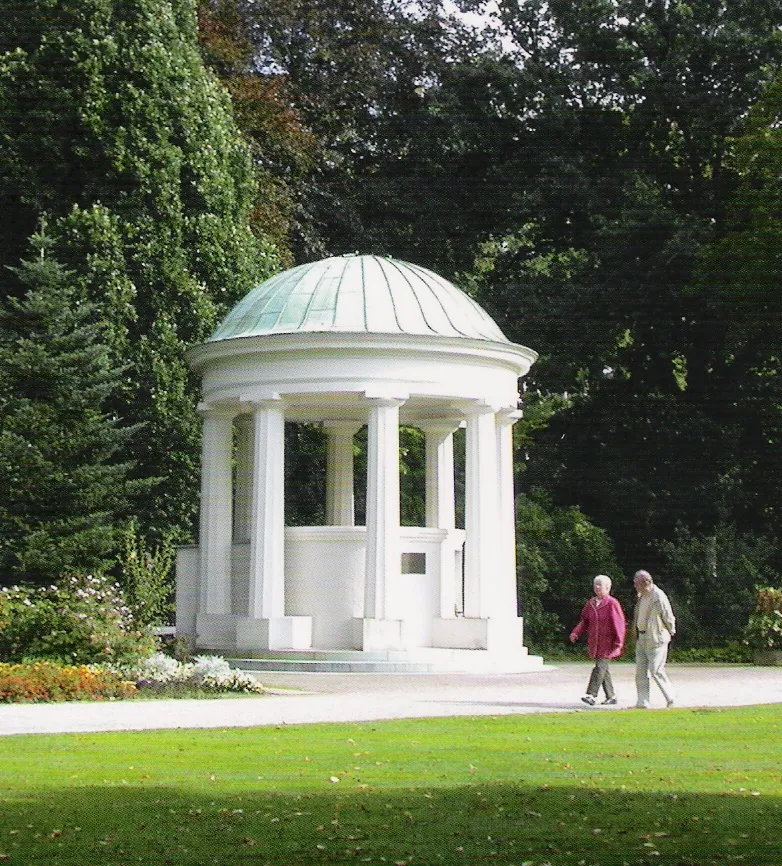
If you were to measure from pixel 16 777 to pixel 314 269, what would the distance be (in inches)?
786

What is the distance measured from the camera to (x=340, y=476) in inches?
1425

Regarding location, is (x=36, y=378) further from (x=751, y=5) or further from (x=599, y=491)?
(x=751, y=5)

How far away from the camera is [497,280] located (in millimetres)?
50375

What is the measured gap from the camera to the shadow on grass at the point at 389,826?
10438mm

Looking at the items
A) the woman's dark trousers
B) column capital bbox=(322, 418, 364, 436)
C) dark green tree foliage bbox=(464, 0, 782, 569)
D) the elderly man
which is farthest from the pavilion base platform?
dark green tree foliage bbox=(464, 0, 782, 569)

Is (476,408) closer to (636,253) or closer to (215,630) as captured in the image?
(215,630)

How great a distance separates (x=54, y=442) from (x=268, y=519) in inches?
219

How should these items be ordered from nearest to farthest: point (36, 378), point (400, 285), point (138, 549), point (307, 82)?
point (400, 285) < point (36, 378) < point (138, 549) < point (307, 82)

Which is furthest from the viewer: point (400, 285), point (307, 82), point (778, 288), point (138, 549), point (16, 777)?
point (307, 82)

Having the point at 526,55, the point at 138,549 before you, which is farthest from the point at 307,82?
the point at 138,549

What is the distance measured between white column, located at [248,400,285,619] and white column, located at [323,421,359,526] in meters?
4.70

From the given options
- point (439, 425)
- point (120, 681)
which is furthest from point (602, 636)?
point (439, 425)

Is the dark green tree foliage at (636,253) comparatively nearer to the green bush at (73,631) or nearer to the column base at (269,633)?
the column base at (269,633)

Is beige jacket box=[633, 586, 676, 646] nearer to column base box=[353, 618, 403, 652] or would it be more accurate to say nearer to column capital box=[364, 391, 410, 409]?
column base box=[353, 618, 403, 652]
